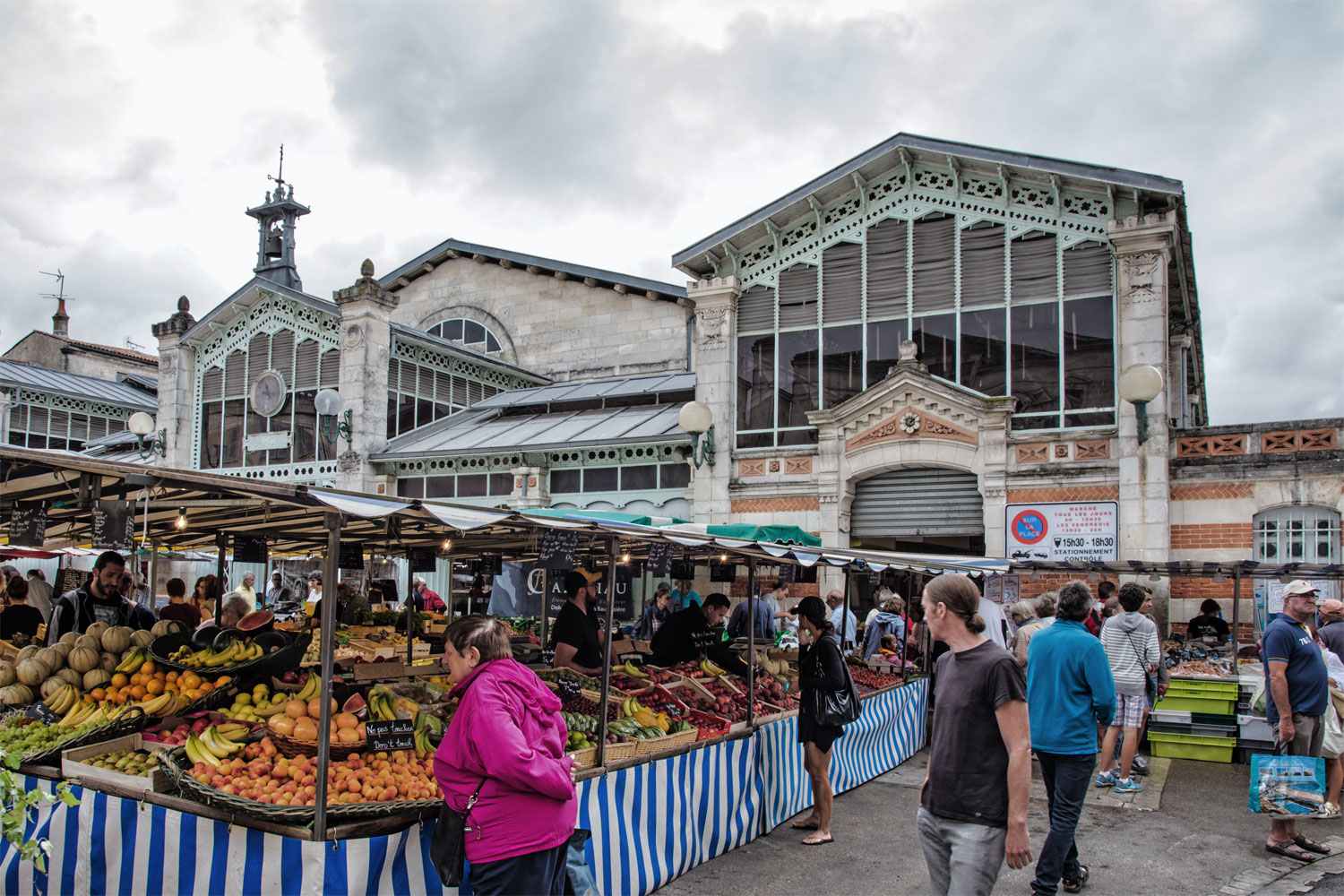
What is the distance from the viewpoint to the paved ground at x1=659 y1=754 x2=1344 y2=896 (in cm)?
648

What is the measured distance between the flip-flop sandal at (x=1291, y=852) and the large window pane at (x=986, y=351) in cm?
996

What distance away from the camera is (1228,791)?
30.6ft

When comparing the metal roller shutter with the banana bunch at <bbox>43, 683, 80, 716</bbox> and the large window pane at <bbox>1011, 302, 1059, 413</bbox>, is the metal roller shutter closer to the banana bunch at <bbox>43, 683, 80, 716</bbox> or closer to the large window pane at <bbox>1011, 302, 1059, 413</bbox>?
the large window pane at <bbox>1011, 302, 1059, 413</bbox>

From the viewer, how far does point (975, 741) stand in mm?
4094

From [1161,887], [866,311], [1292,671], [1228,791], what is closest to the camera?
[1161,887]

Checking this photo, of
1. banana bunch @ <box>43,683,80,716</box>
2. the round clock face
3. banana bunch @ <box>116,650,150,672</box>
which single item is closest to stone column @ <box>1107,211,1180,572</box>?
banana bunch @ <box>116,650,150,672</box>

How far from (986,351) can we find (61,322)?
3823cm

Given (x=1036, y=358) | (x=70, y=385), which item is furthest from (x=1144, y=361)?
(x=70, y=385)

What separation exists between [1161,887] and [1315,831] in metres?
2.46

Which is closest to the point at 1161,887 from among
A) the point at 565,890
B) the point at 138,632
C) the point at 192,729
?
the point at 565,890

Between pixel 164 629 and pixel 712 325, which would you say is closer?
pixel 164 629

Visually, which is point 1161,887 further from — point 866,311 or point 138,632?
point 866,311

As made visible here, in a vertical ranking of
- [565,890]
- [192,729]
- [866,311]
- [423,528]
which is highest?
[866,311]

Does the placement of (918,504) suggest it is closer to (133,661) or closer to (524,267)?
(133,661)
